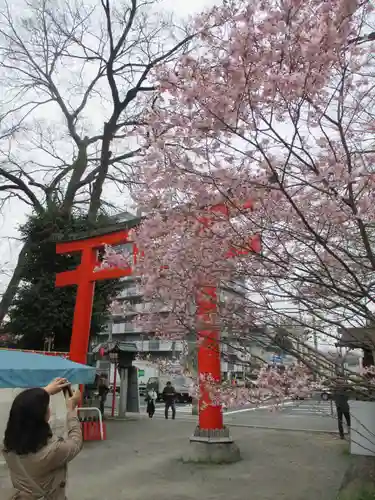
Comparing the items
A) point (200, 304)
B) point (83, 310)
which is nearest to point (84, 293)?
point (83, 310)

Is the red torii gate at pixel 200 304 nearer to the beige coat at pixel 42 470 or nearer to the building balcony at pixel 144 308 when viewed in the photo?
the building balcony at pixel 144 308

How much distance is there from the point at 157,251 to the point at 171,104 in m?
1.31

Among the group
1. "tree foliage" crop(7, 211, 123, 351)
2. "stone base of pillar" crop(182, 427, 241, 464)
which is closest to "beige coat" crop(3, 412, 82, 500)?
"stone base of pillar" crop(182, 427, 241, 464)

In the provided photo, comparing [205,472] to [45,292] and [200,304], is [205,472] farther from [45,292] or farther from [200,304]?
[45,292]

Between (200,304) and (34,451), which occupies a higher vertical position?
(200,304)

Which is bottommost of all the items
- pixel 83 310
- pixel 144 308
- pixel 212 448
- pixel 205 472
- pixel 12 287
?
pixel 205 472

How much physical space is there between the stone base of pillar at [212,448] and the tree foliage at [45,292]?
8.45 meters

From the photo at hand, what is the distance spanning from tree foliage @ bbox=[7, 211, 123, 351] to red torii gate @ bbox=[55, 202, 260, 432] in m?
3.69

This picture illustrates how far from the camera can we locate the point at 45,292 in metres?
15.0

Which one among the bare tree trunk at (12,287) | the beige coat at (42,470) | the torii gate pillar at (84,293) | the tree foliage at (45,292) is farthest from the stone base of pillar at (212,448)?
the bare tree trunk at (12,287)

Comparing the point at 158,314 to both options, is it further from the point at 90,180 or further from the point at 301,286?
the point at 90,180

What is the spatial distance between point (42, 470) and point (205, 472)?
16.3 feet

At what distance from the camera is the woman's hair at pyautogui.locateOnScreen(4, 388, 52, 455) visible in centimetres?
271

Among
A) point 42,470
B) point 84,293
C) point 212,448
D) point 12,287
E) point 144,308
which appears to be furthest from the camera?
point 12,287
